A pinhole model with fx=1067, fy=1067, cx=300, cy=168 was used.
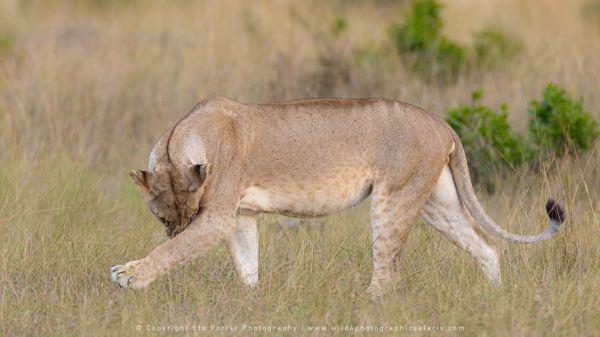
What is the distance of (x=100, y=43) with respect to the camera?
10.4 meters

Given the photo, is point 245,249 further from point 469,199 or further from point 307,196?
point 469,199

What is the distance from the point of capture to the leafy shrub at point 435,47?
9148 mm

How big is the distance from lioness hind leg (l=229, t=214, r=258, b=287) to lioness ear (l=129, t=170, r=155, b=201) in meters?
0.49

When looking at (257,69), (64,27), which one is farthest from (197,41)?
(64,27)

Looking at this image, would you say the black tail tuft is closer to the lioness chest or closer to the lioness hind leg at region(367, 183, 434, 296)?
the lioness hind leg at region(367, 183, 434, 296)

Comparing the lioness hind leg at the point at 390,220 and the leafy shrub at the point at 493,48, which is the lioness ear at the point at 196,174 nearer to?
the lioness hind leg at the point at 390,220

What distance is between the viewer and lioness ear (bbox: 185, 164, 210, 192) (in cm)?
456

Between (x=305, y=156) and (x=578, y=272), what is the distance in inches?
53.1

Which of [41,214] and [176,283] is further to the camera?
[41,214]

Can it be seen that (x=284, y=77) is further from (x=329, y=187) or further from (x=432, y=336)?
(x=432, y=336)

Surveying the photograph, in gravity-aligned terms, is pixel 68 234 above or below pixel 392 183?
below

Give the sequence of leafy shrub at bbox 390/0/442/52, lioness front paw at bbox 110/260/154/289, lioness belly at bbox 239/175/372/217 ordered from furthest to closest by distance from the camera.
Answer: leafy shrub at bbox 390/0/442/52, lioness belly at bbox 239/175/372/217, lioness front paw at bbox 110/260/154/289

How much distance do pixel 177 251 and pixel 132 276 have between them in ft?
0.75

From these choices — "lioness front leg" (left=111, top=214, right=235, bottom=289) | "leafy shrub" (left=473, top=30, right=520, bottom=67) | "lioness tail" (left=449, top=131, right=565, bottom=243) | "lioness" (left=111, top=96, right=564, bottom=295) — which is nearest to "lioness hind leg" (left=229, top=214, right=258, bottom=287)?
"lioness" (left=111, top=96, right=564, bottom=295)
